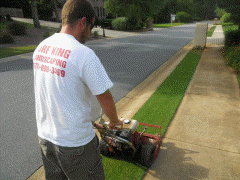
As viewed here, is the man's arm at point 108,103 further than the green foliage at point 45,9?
No

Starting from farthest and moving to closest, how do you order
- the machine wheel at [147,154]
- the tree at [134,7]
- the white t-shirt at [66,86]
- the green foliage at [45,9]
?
1. the green foliage at [45,9]
2. the tree at [134,7]
3. the machine wheel at [147,154]
4. the white t-shirt at [66,86]

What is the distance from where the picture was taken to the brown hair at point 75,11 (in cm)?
146

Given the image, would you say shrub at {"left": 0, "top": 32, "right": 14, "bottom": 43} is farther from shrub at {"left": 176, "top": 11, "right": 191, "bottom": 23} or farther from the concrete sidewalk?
A: shrub at {"left": 176, "top": 11, "right": 191, "bottom": 23}

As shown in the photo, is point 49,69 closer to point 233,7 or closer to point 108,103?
point 108,103

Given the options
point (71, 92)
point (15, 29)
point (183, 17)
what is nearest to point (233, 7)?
point (71, 92)

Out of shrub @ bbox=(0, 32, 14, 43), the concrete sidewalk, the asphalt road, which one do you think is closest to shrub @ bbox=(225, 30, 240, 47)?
the asphalt road

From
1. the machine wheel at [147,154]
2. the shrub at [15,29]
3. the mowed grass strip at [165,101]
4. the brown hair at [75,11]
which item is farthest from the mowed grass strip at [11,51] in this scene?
the brown hair at [75,11]

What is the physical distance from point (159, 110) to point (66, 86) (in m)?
3.33

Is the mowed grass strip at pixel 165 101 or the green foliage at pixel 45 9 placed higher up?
the green foliage at pixel 45 9

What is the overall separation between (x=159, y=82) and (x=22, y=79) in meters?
4.54

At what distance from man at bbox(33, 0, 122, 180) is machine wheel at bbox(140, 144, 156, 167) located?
1.14 meters

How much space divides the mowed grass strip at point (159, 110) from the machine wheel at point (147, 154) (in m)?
0.11

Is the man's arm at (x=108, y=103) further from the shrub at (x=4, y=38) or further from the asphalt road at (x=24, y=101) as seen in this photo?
the shrub at (x=4, y=38)

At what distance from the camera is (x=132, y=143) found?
2732mm
